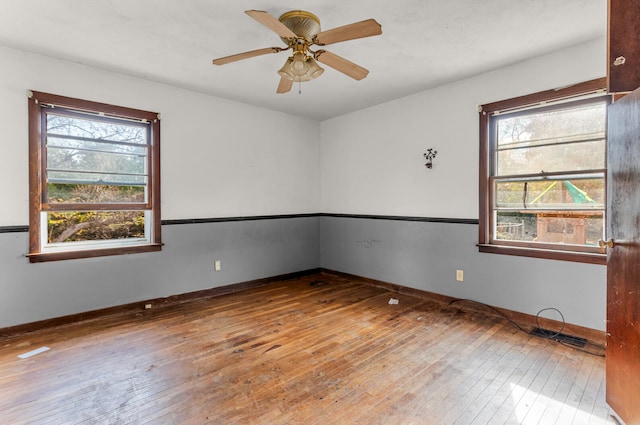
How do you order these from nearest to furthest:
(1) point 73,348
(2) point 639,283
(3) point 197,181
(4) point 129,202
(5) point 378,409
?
1. (2) point 639,283
2. (5) point 378,409
3. (1) point 73,348
4. (4) point 129,202
5. (3) point 197,181

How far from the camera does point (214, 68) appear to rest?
3156 millimetres

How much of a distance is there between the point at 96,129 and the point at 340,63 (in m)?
2.60

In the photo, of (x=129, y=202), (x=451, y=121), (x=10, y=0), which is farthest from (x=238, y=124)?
(x=451, y=121)

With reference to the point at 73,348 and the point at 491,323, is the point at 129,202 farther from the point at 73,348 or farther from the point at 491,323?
the point at 491,323

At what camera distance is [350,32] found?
6.39 ft

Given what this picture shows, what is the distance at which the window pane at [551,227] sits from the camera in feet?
8.97

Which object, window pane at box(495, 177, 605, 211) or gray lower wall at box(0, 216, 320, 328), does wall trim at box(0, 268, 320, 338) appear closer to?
gray lower wall at box(0, 216, 320, 328)

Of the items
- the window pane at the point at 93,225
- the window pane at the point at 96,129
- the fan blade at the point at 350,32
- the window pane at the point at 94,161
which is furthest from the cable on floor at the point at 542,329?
the window pane at the point at 96,129

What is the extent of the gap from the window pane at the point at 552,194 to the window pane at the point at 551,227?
0.07 meters

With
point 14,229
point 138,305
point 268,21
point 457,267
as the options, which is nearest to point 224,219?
point 138,305

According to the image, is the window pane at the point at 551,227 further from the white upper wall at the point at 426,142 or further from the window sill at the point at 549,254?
the white upper wall at the point at 426,142

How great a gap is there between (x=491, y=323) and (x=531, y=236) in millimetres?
934

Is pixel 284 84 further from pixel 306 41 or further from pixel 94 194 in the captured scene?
pixel 94 194

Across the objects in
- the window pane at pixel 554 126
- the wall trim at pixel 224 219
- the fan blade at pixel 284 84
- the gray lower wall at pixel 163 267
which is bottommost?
the gray lower wall at pixel 163 267
